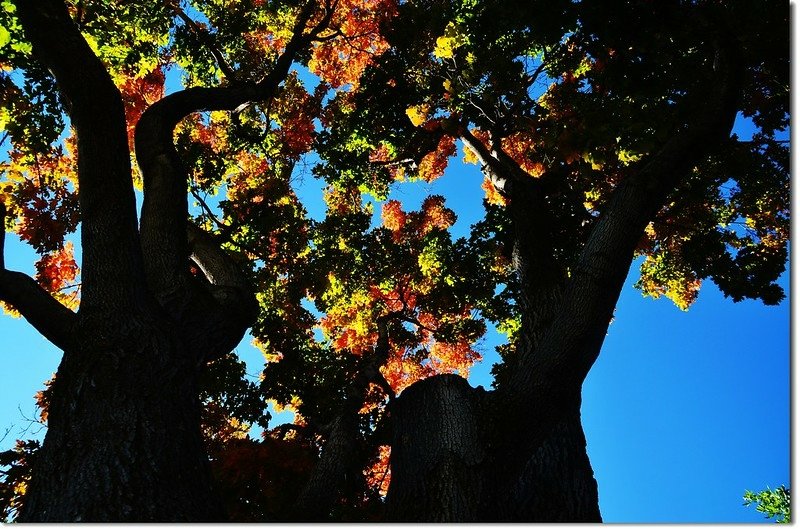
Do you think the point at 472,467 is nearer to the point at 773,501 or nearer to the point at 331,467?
the point at 331,467

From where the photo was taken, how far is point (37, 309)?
336cm

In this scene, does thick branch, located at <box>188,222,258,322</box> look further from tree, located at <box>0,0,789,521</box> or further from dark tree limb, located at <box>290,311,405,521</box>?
dark tree limb, located at <box>290,311,405,521</box>

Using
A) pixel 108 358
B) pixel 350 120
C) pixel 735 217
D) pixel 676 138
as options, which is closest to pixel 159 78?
pixel 350 120

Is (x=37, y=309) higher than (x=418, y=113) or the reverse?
the reverse

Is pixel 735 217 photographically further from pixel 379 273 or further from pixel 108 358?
pixel 108 358

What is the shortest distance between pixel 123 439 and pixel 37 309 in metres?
1.46

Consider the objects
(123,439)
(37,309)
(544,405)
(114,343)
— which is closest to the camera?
(123,439)

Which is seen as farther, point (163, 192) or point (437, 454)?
point (163, 192)

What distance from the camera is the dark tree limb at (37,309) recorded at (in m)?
3.33

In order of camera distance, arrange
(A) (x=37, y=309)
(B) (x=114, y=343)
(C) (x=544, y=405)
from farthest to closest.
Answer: (C) (x=544, y=405), (A) (x=37, y=309), (B) (x=114, y=343)

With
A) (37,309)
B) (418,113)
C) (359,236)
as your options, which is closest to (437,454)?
→ (37,309)

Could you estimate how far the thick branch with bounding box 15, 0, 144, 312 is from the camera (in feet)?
11.5

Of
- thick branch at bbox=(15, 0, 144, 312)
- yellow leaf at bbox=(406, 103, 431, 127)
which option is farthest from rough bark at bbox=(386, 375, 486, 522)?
yellow leaf at bbox=(406, 103, 431, 127)

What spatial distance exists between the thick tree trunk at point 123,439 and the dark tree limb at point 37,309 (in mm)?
291
